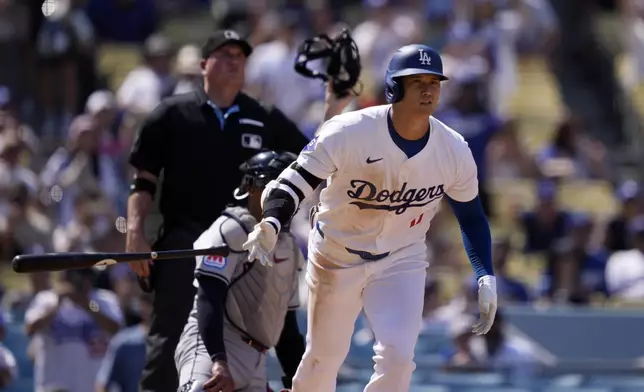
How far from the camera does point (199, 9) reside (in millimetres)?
16703

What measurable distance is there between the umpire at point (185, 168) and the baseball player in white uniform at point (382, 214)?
113cm

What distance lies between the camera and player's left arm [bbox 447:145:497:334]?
675 cm

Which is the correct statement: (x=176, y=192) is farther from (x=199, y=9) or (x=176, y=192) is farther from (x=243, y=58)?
(x=199, y=9)

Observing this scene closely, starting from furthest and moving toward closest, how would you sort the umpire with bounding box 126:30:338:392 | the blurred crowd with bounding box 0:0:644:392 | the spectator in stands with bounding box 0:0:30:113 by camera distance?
the spectator in stands with bounding box 0:0:30:113, the blurred crowd with bounding box 0:0:644:392, the umpire with bounding box 126:30:338:392

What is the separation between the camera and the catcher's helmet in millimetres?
6996

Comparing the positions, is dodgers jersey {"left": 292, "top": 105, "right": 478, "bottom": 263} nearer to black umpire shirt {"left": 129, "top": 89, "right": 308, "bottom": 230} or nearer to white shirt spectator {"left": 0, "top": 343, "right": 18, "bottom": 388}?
black umpire shirt {"left": 129, "top": 89, "right": 308, "bottom": 230}

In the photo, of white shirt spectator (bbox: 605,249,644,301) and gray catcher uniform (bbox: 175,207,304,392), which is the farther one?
white shirt spectator (bbox: 605,249,644,301)

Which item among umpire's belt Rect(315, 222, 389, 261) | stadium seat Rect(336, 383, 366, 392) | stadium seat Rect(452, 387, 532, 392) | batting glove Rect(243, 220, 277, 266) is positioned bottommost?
stadium seat Rect(452, 387, 532, 392)

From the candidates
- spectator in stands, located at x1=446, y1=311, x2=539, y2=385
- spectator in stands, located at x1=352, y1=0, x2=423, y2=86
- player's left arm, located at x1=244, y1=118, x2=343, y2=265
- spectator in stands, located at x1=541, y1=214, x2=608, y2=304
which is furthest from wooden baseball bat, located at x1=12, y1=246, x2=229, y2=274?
spectator in stands, located at x1=352, y1=0, x2=423, y2=86

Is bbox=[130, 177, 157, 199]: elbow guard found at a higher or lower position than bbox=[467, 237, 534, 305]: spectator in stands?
higher

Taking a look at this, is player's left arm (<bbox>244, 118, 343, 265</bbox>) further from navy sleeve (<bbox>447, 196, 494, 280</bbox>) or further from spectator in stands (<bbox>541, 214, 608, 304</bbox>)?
spectator in stands (<bbox>541, 214, 608, 304</bbox>)

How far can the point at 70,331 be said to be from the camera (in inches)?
396

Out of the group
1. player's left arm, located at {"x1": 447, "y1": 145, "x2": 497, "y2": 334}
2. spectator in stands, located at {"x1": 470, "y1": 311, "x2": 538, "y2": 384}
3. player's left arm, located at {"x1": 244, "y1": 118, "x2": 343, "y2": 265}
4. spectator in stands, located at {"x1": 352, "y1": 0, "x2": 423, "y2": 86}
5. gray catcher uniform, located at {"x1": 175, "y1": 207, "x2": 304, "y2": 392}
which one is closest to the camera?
player's left arm, located at {"x1": 244, "y1": 118, "x2": 343, "y2": 265}

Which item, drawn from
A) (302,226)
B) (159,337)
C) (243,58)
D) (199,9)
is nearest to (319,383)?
(159,337)
